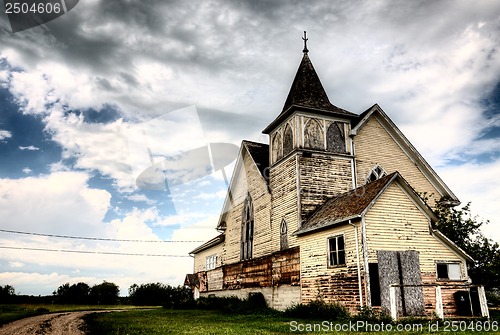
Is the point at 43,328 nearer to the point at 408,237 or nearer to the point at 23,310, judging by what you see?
the point at 408,237

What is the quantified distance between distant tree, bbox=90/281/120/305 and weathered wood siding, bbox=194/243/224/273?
87.7ft

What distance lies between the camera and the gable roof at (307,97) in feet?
74.6

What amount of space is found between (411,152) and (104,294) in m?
52.8

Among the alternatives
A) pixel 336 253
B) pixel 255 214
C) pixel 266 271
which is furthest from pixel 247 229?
pixel 336 253

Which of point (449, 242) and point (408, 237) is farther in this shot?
point (449, 242)

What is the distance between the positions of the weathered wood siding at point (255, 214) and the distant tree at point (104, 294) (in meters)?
37.2

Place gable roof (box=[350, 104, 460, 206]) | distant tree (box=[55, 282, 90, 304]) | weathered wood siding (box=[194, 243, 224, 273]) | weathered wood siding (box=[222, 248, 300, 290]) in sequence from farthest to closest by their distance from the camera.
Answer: distant tree (box=[55, 282, 90, 304]), weathered wood siding (box=[194, 243, 224, 273]), gable roof (box=[350, 104, 460, 206]), weathered wood siding (box=[222, 248, 300, 290])

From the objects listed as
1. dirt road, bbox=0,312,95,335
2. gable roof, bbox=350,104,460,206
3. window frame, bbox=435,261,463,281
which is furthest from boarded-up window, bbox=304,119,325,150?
dirt road, bbox=0,312,95,335

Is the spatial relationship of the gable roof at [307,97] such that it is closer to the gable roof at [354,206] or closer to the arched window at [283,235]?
the gable roof at [354,206]

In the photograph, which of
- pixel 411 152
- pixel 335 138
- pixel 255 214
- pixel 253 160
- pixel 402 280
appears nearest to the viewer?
pixel 402 280

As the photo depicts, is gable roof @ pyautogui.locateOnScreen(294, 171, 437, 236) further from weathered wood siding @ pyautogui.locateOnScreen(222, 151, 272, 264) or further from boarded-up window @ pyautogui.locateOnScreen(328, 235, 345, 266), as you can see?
weathered wood siding @ pyautogui.locateOnScreen(222, 151, 272, 264)

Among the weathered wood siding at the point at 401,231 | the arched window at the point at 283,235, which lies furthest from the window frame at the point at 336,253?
the arched window at the point at 283,235

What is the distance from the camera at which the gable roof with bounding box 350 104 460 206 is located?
24.0 metres

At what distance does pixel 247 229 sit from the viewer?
27703 mm
